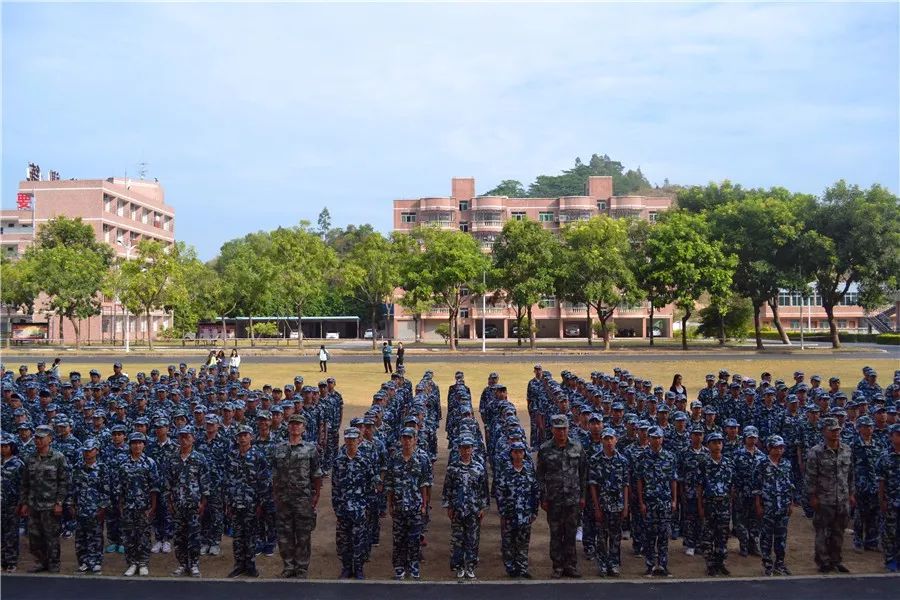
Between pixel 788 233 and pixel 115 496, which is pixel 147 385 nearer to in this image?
pixel 115 496

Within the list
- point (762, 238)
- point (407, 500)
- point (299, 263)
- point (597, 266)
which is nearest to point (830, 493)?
point (407, 500)

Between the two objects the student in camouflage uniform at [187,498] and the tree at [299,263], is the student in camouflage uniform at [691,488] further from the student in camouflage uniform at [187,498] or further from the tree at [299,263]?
the tree at [299,263]

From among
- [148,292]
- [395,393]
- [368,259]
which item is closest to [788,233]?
[368,259]

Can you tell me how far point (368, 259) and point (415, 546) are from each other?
140ft

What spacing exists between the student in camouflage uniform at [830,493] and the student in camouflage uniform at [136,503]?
25.5 ft

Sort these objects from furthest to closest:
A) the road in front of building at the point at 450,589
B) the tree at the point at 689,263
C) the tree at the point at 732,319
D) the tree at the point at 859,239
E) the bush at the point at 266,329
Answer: the bush at the point at 266,329
the tree at the point at 732,319
the tree at the point at 689,263
the tree at the point at 859,239
the road in front of building at the point at 450,589

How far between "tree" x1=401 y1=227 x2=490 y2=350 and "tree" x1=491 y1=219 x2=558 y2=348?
5.93ft

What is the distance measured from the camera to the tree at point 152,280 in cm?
4781

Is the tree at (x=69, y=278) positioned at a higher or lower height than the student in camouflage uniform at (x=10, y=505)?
higher

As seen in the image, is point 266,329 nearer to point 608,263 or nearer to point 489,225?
point 489,225

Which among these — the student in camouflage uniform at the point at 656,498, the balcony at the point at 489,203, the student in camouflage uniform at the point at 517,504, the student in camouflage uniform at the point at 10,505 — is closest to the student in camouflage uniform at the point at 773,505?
the student in camouflage uniform at the point at 656,498

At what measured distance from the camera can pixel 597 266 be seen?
155 ft

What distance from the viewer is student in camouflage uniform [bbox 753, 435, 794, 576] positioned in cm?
827

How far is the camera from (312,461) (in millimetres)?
8211
